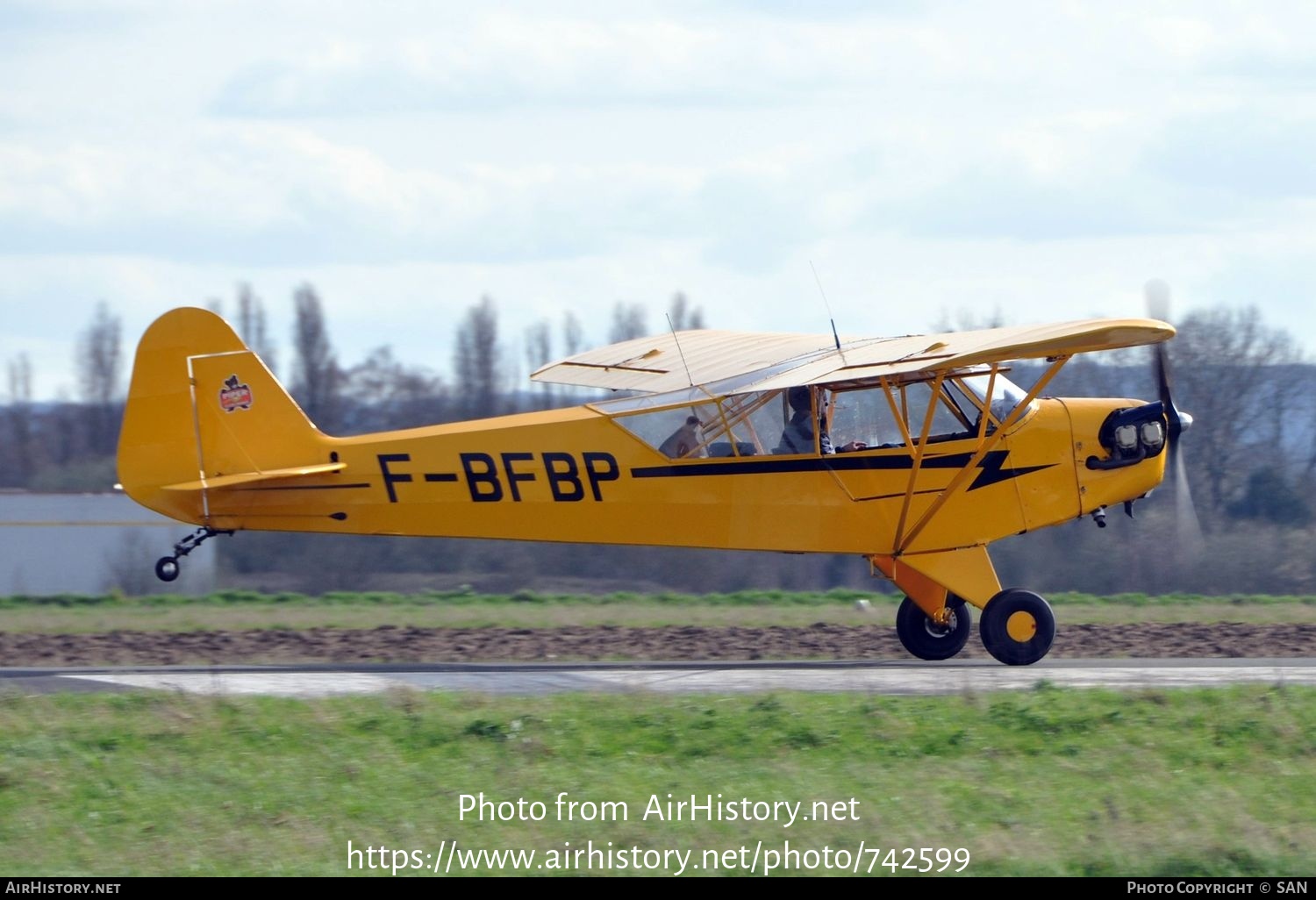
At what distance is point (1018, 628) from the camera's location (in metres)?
11.5

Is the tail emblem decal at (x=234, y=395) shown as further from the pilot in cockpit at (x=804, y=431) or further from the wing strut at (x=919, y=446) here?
the wing strut at (x=919, y=446)

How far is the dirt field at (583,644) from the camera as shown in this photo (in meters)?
12.9

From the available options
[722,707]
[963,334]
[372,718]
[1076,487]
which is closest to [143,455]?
[372,718]

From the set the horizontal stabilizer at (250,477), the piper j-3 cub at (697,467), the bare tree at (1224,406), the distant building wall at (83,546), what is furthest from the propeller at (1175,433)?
the distant building wall at (83,546)

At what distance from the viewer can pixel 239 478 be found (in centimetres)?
1158

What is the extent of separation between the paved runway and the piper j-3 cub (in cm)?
76

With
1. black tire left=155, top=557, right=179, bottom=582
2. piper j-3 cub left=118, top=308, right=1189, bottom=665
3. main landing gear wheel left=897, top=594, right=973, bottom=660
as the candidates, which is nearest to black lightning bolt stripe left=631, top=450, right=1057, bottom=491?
piper j-3 cub left=118, top=308, right=1189, bottom=665

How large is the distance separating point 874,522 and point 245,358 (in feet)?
18.6

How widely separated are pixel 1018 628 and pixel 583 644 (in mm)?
4397

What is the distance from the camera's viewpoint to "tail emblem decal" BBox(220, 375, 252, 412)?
11.8 metres

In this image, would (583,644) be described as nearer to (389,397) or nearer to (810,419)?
(810,419)

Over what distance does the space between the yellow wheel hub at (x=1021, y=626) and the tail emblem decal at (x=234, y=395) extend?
678cm

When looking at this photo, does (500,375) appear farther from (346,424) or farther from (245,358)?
(245,358)

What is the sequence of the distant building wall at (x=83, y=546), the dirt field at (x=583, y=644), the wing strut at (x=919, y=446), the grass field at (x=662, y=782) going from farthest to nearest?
1. the distant building wall at (x=83, y=546)
2. the dirt field at (x=583, y=644)
3. the wing strut at (x=919, y=446)
4. the grass field at (x=662, y=782)
